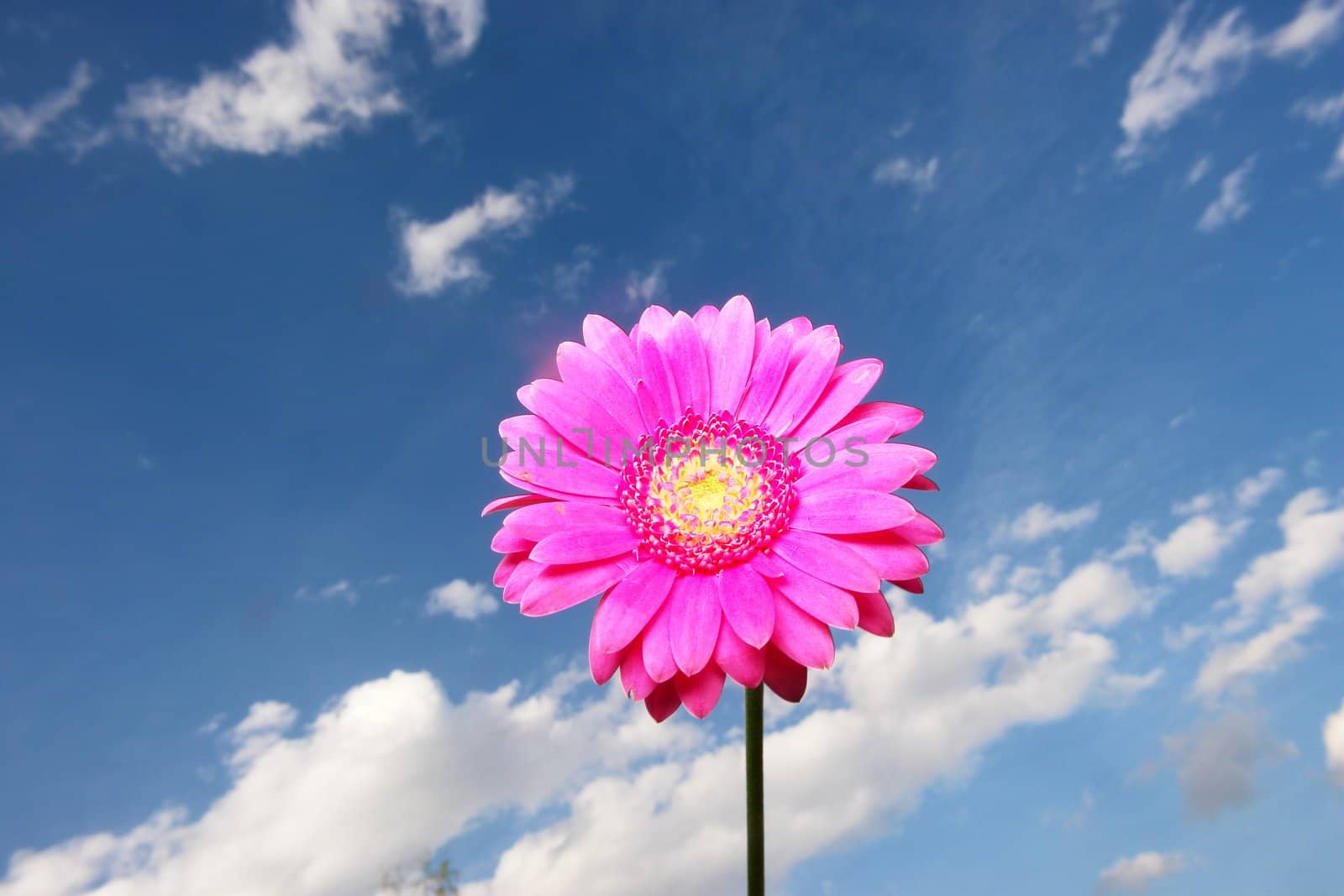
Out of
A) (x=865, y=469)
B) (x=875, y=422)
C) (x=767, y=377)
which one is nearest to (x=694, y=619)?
(x=865, y=469)

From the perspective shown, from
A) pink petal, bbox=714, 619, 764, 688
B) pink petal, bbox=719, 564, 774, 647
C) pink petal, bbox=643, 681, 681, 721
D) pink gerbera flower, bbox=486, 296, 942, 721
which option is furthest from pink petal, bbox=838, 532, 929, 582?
pink petal, bbox=643, 681, 681, 721

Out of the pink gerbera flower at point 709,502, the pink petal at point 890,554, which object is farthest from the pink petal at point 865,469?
the pink petal at point 890,554

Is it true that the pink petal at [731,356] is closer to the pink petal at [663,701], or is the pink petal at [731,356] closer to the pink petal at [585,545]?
the pink petal at [585,545]

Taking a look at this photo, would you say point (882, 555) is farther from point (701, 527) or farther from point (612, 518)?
point (612, 518)

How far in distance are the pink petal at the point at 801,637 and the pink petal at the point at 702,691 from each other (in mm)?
170

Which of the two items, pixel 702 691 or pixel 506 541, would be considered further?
pixel 506 541

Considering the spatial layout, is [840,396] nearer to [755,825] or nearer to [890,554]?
[890,554]

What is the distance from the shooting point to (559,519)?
9.08 feet

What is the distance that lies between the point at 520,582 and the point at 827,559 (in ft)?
2.62

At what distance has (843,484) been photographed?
2756 millimetres

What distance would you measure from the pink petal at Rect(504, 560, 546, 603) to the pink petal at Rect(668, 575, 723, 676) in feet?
1.17

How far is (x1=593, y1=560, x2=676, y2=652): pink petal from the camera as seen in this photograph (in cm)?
259

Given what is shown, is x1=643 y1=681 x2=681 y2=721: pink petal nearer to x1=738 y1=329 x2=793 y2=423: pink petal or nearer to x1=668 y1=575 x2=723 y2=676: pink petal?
→ x1=668 y1=575 x2=723 y2=676: pink petal

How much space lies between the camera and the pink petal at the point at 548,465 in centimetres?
291
